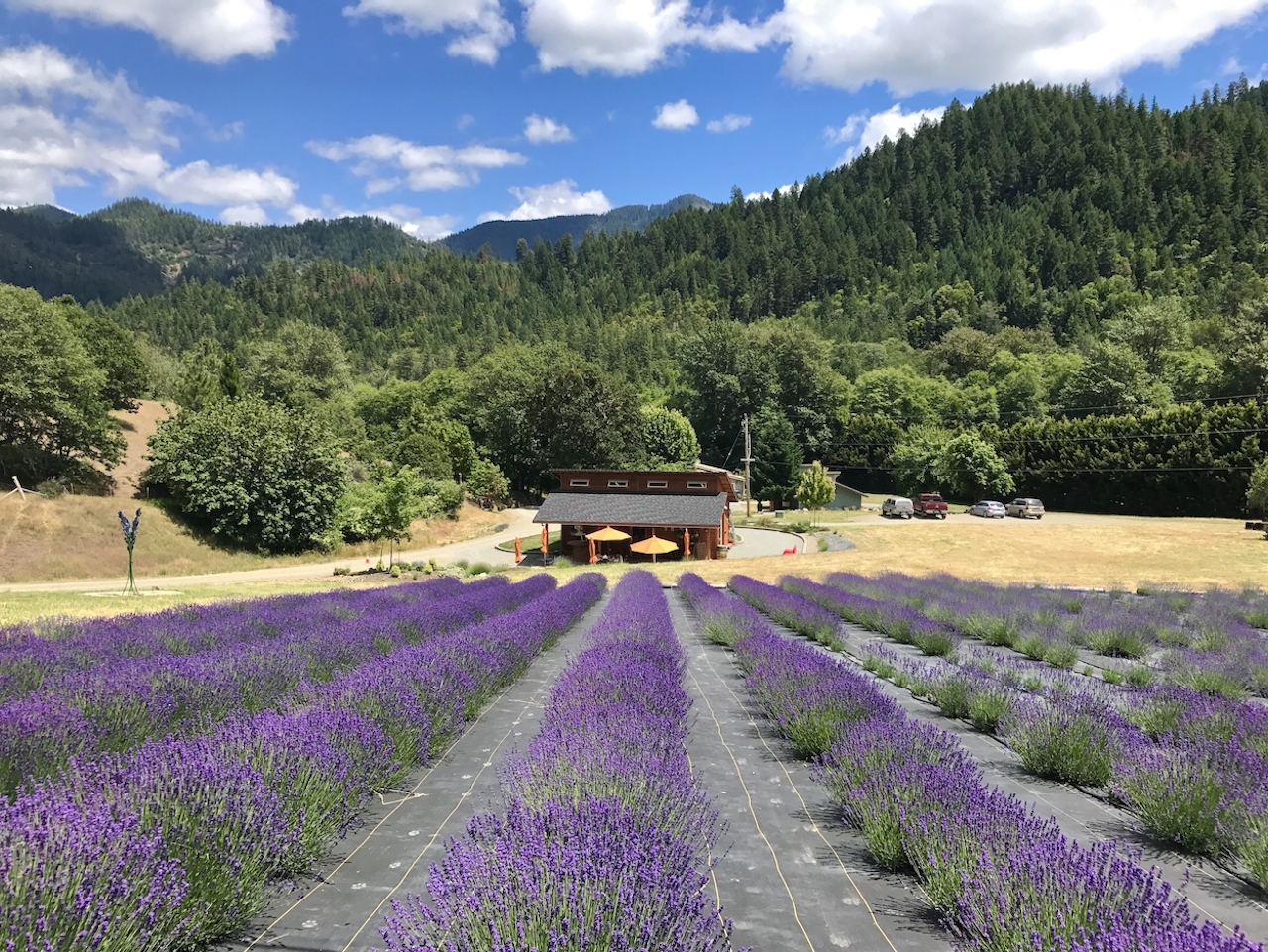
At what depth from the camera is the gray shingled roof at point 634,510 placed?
116 feet

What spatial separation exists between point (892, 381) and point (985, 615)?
68449 millimetres

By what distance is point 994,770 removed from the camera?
215 inches

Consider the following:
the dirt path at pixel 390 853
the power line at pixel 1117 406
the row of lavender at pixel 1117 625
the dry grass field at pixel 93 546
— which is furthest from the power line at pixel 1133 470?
the dry grass field at pixel 93 546

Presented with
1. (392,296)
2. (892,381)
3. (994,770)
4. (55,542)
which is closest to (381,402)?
(55,542)

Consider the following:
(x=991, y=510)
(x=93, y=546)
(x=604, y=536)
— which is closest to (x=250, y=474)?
(x=93, y=546)

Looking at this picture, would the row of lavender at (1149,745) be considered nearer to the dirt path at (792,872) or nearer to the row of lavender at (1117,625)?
the row of lavender at (1117,625)

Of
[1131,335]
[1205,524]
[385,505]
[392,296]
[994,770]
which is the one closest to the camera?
[994,770]

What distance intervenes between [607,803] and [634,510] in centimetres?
3388

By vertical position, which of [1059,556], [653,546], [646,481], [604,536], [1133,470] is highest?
[1133,470]

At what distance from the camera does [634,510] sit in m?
36.9

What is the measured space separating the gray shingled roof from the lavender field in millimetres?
26926

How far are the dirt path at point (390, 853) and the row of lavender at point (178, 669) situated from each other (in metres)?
1.39

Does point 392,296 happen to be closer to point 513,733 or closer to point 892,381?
point 892,381

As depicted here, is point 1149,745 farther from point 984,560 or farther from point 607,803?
point 984,560
